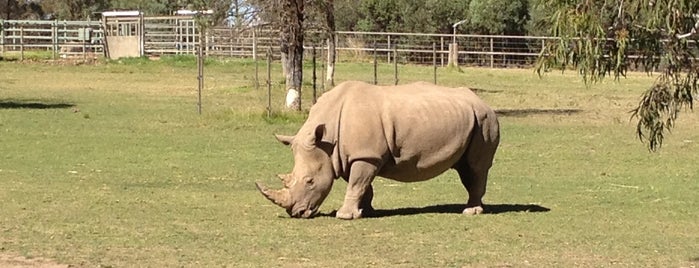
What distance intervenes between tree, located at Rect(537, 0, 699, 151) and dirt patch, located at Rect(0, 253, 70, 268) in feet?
14.2

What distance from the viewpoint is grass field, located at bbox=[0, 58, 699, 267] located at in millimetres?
11555

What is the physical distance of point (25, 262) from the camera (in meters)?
10.9

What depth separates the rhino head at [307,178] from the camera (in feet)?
44.2

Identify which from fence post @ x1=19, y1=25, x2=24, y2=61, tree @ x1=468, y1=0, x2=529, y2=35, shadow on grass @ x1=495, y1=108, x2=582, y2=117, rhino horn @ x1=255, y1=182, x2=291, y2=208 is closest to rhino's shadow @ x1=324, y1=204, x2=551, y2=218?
rhino horn @ x1=255, y1=182, x2=291, y2=208

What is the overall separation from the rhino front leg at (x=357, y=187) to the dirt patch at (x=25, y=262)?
3619mm

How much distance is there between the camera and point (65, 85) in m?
40.1

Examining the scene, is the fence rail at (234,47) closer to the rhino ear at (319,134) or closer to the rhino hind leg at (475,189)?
the rhino hind leg at (475,189)

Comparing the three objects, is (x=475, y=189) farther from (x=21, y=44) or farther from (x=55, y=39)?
(x=55, y=39)

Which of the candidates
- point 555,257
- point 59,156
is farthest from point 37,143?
point 555,257

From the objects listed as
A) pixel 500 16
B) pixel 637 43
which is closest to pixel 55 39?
pixel 500 16

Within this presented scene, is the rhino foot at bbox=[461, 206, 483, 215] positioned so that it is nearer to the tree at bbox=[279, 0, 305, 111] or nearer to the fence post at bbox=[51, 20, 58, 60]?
the tree at bbox=[279, 0, 305, 111]

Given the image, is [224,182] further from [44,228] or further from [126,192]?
[44,228]

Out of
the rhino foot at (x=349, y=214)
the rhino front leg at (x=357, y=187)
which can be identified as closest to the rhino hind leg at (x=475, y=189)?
the rhino front leg at (x=357, y=187)

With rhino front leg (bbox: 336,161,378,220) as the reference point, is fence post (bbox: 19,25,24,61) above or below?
above
